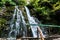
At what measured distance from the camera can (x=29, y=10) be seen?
934 centimetres

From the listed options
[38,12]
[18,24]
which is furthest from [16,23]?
[38,12]

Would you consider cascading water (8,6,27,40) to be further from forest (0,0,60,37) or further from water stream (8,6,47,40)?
forest (0,0,60,37)

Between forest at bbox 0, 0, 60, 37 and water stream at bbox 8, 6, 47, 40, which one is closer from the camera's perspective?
water stream at bbox 8, 6, 47, 40

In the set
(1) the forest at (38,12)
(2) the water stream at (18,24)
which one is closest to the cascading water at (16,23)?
(2) the water stream at (18,24)

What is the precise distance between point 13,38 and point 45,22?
1972mm

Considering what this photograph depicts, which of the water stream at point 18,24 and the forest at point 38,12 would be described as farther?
the forest at point 38,12

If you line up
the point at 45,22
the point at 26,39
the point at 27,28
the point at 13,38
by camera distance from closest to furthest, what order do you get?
1. the point at 26,39
2. the point at 13,38
3. the point at 27,28
4. the point at 45,22

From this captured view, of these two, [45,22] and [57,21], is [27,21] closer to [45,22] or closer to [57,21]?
[45,22]

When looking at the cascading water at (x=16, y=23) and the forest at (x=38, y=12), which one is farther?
the forest at (x=38, y=12)

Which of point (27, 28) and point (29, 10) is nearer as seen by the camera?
point (27, 28)

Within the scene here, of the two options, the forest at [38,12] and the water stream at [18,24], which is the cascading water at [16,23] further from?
the forest at [38,12]

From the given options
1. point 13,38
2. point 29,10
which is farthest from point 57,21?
point 13,38

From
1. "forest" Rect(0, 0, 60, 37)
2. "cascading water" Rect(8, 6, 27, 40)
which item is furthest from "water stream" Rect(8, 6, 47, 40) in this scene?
"forest" Rect(0, 0, 60, 37)

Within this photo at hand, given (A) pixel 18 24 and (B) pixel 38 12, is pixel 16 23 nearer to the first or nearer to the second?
(A) pixel 18 24
